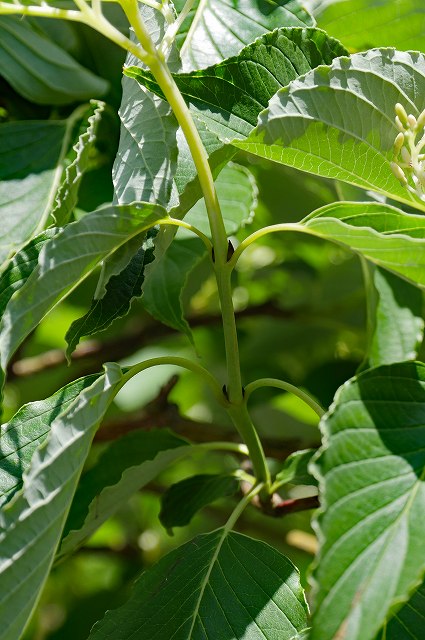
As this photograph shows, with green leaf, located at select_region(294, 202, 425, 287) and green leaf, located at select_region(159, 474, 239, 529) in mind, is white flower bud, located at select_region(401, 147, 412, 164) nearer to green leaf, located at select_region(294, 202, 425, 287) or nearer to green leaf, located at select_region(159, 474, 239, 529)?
green leaf, located at select_region(294, 202, 425, 287)

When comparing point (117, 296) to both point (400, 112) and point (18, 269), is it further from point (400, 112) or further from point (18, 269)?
point (400, 112)

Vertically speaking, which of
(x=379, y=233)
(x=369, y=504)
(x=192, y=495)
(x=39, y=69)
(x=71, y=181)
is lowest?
(x=192, y=495)

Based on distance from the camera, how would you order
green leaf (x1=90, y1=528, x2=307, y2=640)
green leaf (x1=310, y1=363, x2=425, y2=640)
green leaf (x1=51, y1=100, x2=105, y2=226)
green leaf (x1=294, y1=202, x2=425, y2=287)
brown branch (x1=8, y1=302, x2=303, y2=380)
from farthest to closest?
brown branch (x1=8, y1=302, x2=303, y2=380) → green leaf (x1=51, y1=100, x2=105, y2=226) → green leaf (x1=90, y1=528, x2=307, y2=640) → green leaf (x1=294, y1=202, x2=425, y2=287) → green leaf (x1=310, y1=363, x2=425, y2=640)

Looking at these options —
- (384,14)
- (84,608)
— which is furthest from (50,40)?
(84,608)

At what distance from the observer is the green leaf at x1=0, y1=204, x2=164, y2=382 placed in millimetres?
533

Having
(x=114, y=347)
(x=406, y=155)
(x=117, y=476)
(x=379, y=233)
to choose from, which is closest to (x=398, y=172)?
(x=406, y=155)

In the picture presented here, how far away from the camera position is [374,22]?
0.95 metres

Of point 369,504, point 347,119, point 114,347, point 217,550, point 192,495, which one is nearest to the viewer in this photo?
point 369,504

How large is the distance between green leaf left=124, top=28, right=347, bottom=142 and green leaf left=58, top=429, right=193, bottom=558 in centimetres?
35

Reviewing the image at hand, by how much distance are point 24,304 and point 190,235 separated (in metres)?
0.48

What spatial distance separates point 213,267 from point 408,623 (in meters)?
0.30

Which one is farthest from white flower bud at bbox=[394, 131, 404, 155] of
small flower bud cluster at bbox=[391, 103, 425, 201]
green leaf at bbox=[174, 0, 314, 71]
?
green leaf at bbox=[174, 0, 314, 71]

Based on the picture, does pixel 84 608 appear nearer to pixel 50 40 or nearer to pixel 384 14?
pixel 50 40

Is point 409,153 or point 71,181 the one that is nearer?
point 409,153
